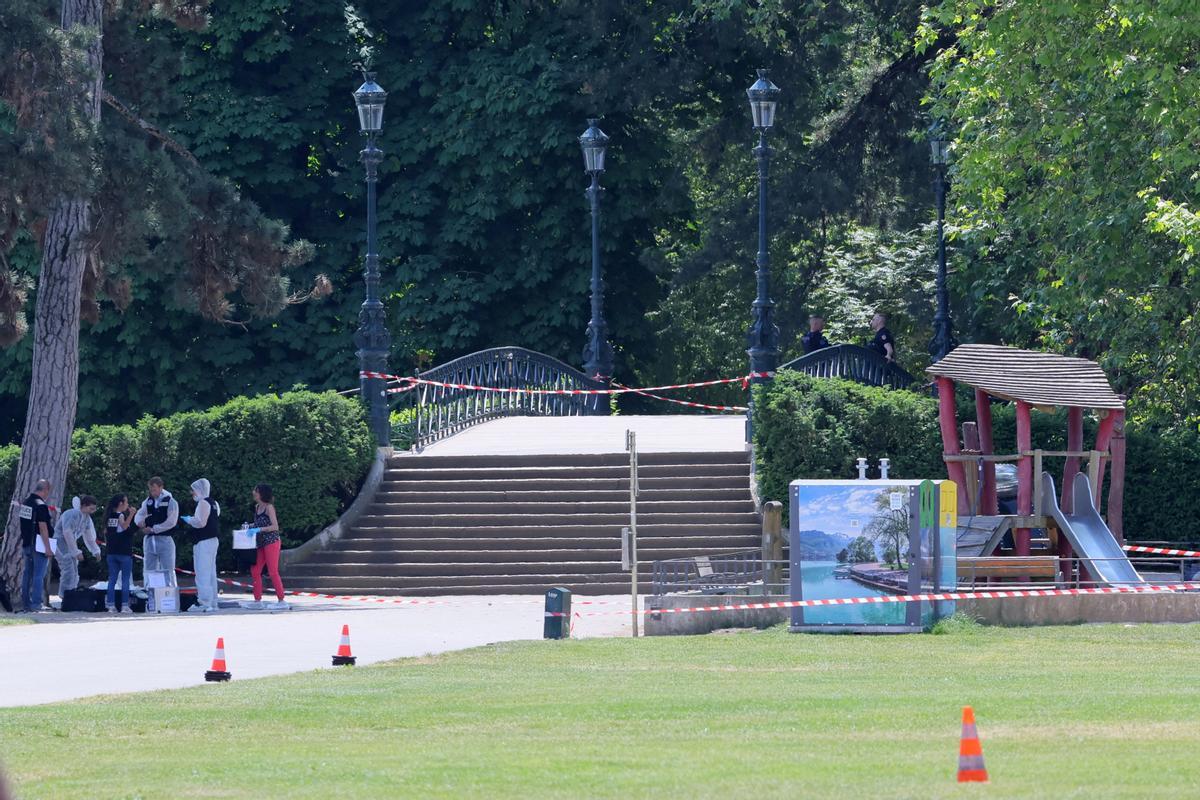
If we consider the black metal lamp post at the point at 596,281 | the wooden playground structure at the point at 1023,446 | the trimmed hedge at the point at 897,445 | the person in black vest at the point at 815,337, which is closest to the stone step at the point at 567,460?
the trimmed hedge at the point at 897,445

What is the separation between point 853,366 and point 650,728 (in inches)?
935

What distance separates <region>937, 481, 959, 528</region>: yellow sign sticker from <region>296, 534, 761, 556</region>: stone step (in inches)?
269

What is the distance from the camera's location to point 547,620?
19.9 metres

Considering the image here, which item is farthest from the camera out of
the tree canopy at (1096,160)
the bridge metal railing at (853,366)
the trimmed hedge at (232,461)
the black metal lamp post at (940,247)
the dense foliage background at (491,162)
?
the dense foliage background at (491,162)

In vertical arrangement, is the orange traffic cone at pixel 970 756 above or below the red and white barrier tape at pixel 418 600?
below

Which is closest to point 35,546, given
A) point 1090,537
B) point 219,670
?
point 219,670

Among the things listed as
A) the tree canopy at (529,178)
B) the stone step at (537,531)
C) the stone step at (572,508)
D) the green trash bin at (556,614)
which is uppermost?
the tree canopy at (529,178)

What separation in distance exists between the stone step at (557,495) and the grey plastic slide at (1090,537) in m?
6.08

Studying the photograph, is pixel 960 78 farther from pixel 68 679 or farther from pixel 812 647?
pixel 68 679

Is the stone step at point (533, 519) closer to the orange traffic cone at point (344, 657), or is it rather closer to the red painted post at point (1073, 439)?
the red painted post at point (1073, 439)

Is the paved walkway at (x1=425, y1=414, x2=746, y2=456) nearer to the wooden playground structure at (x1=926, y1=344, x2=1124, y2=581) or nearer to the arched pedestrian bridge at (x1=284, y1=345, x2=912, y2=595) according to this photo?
the arched pedestrian bridge at (x1=284, y1=345, x2=912, y2=595)

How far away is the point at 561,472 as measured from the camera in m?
29.8

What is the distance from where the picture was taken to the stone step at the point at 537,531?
91.5ft

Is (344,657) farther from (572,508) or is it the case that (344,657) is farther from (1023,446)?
(572,508)
